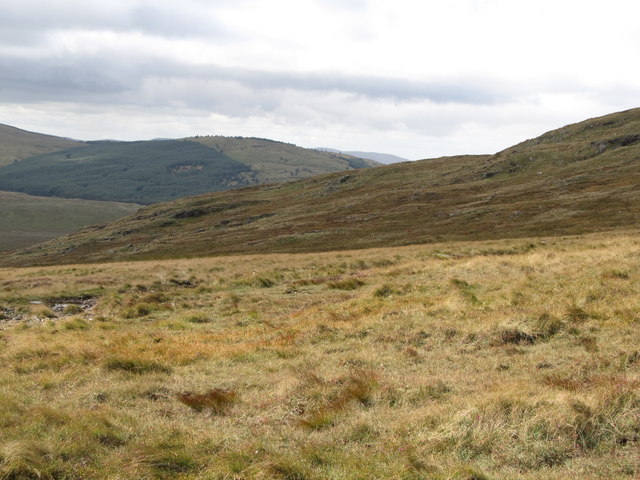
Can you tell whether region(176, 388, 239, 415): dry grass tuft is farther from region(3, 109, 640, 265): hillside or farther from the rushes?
region(3, 109, 640, 265): hillside

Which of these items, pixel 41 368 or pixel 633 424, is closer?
pixel 633 424

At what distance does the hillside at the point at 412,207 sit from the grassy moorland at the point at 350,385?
127 ft

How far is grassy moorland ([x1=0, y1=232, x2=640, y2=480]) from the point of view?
748 centimetres

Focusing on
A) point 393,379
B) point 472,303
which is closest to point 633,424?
point 393,379

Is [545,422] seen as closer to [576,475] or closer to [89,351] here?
[576,475]

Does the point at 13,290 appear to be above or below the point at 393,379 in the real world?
below

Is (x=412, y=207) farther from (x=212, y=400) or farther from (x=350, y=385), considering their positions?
(x=212, y=400)

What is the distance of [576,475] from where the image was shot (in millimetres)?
6820

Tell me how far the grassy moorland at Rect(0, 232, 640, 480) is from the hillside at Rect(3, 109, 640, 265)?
3885cm

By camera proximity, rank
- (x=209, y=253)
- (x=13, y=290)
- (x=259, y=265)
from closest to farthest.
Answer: (x=13, y=290) < (x=259, y=265) < (x=209, y=253)

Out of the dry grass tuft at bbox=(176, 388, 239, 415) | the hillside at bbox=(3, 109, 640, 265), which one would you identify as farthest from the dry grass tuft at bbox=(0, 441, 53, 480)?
the hillside at bbox=(3, 109, 640, 265)

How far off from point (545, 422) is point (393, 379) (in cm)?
382

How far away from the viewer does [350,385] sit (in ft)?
35.7

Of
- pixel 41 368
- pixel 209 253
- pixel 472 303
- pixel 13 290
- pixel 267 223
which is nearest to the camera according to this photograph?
pixel 41 368
